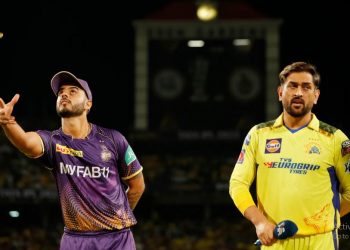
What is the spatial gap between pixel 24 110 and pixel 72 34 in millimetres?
2623

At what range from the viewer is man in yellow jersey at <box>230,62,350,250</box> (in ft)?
15.1

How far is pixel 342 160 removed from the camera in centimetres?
465

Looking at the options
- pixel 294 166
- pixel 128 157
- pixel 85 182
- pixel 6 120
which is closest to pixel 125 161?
pixel 128 157

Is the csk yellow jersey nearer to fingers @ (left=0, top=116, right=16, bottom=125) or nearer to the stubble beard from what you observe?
the stubble beard

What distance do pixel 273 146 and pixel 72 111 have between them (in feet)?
4.91

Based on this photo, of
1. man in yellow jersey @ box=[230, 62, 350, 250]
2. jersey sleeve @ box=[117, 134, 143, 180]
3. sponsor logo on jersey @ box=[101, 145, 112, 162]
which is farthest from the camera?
jersey sleeve @ box=[117, 134, 143, 180]

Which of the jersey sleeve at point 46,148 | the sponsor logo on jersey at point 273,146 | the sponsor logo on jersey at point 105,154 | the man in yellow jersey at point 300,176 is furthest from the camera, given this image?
the sponsor logo on jersey at point 105,154

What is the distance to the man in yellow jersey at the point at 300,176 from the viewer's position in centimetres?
461

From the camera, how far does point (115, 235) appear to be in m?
5.47

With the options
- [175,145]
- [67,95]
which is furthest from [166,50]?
[67,95]

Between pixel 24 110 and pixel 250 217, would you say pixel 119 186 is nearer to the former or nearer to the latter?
pixel 250 217

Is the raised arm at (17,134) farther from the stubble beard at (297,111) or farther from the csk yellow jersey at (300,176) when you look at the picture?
the stubble beard at (297,111)

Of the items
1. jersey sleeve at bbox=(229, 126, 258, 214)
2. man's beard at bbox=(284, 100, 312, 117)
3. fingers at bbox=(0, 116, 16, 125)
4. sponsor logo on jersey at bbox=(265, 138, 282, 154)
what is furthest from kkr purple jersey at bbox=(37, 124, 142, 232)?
man's beard at bbox=(284, 100, 312, 117)

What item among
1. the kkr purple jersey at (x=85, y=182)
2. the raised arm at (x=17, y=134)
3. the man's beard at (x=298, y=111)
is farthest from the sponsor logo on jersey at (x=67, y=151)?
the man's beard at (x=298, y=111)
